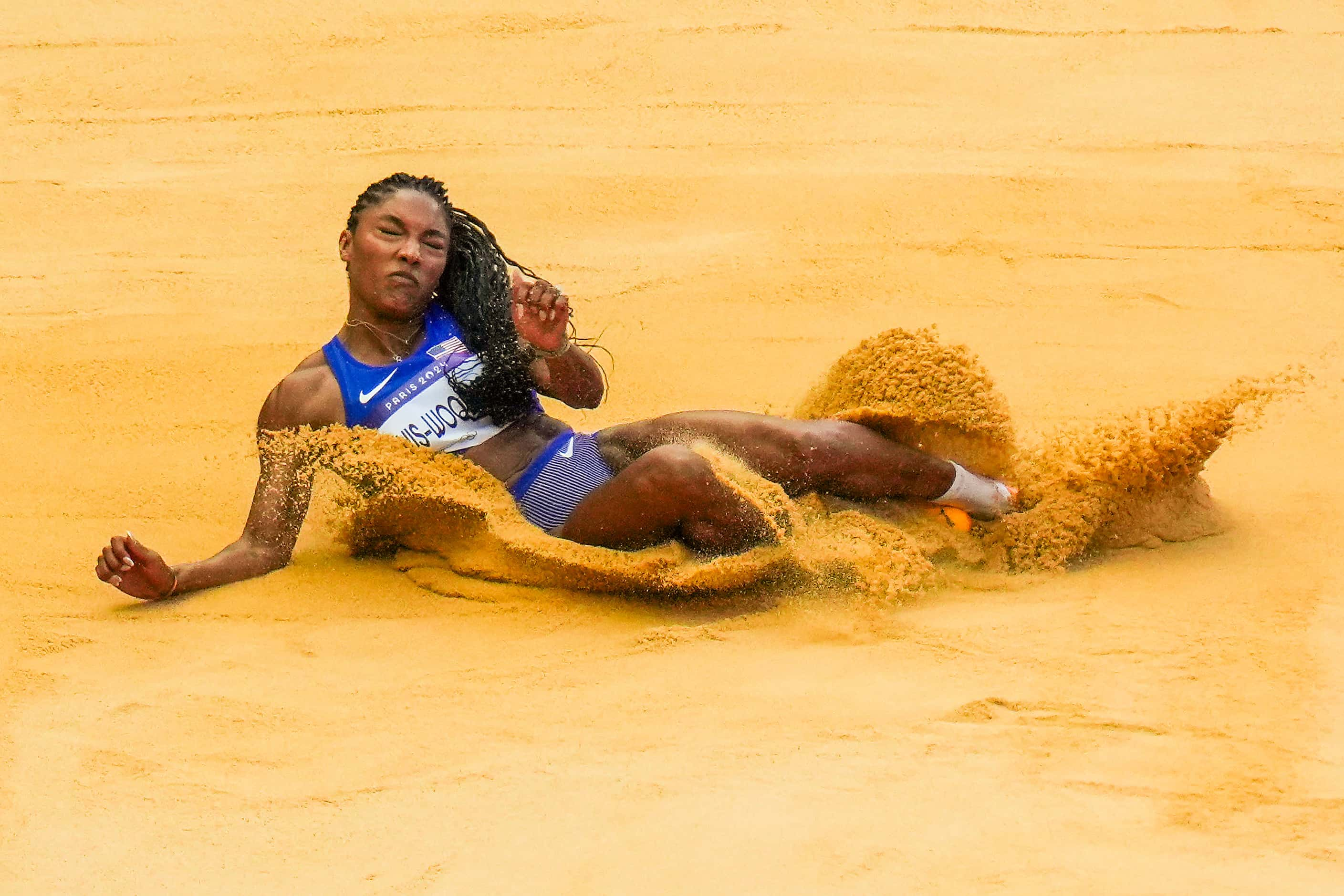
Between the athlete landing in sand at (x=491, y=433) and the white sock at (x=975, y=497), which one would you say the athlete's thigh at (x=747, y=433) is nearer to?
the athlete landing in sand at (x=491, y=433)

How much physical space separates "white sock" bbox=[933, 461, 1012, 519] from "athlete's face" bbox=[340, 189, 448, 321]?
1.48 meters

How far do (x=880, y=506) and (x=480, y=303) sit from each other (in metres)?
1.25

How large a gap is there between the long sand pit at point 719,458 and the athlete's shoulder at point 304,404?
17cm

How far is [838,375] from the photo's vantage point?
15.2ft

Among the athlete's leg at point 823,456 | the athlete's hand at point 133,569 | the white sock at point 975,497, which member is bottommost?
the athlete's hand at point 133,569

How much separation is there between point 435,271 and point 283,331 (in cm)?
152

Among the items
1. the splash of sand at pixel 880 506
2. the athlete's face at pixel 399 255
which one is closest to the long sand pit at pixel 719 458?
the splash of sand at pixel 880 506

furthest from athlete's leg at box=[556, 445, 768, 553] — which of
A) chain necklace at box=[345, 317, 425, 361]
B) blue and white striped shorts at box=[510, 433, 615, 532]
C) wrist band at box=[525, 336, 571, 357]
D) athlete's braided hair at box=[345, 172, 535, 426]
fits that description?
chain necklace at box=[345, 317, 425, 361]

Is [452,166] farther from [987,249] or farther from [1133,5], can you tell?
[1133,5]

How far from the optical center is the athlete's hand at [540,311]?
3.88 m

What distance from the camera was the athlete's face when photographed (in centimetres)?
454

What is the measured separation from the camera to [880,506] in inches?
173

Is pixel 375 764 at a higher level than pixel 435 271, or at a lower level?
lower

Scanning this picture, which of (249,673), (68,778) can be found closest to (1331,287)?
(249,673)
